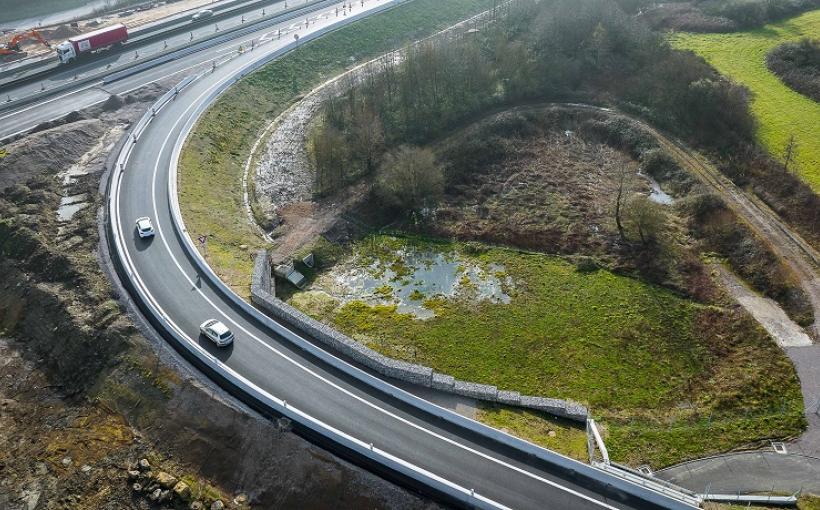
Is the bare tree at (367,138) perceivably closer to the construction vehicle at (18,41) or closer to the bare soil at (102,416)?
the bare soil at (102,416)

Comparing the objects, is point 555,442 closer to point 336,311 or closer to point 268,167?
point 336,311

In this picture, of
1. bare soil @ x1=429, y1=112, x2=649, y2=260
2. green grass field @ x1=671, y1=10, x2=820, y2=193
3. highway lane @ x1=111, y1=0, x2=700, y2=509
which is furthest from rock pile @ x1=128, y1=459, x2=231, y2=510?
green grass field @ x1=671, y1=10, x2=820, y2=193

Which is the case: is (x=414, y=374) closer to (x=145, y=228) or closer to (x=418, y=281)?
(x=418, y=281)

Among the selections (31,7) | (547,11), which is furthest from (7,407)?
(31,7)

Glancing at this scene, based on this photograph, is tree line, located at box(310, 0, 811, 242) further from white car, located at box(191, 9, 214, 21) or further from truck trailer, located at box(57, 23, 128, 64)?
white car, located at box(191, 9, 214, 21)

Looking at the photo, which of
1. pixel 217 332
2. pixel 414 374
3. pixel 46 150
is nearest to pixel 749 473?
pixel 414 374

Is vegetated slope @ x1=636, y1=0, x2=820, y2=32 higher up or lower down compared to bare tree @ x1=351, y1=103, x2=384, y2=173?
higher up

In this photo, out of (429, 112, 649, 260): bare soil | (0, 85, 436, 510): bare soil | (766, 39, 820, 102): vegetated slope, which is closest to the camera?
(0, 85, 436, 510): bare soil
